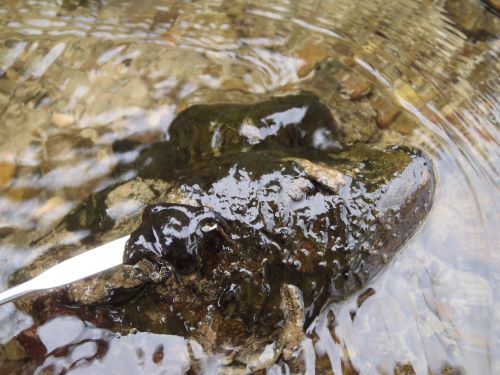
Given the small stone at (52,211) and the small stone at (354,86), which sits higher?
the small stone at (354,86)

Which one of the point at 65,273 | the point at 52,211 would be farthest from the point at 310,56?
the point at 65,273

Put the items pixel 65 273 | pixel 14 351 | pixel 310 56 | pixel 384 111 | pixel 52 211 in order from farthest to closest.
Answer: pixel 310 56, pixel 384 111, pixel 52 211, pixel 14 351, pixel 65 273

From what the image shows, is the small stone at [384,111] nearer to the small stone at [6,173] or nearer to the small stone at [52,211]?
the small stone at [52,211]

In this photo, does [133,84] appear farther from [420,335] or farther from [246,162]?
[420,335]

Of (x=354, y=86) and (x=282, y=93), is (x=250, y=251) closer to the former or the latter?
(x=282, y=93)

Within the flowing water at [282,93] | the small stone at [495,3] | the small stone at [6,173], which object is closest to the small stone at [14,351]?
the flowing water at [282,93]

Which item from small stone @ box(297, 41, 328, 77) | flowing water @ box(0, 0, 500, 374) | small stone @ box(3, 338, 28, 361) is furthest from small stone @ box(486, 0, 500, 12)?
small stone @ box(3, 338, 28, 361)

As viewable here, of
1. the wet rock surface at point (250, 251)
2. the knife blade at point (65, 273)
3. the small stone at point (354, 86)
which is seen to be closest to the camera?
the knife blade at point (65, 273)
